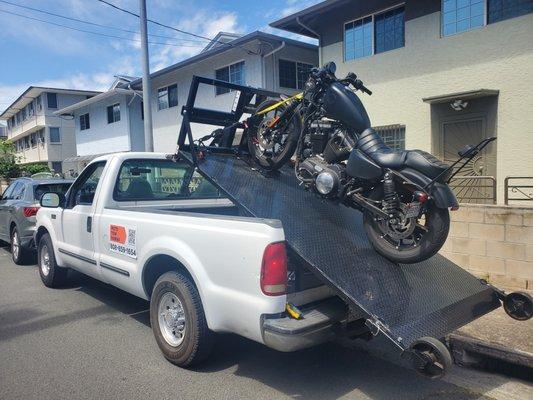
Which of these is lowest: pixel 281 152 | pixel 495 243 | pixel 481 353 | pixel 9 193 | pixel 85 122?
pixel 481 353

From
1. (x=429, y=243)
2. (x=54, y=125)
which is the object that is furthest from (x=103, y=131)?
(x=429, y=243)

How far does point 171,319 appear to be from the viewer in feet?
12.7

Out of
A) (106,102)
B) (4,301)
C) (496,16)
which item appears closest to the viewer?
(4,301)

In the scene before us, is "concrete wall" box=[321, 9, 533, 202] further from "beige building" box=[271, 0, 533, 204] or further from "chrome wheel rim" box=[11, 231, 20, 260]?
"chrome wheel rim" box=[11, 231, 20, 260]

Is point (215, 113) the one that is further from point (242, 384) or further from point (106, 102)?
point (106, 102)

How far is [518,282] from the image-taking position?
5.91 metres

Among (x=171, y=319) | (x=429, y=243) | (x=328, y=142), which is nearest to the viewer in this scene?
(x=429, y=243)

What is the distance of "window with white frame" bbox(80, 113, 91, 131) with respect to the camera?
28141 mm

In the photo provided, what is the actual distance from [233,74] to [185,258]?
1415cm

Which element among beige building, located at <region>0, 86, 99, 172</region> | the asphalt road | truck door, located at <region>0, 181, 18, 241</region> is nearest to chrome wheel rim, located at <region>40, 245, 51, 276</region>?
the asphalt road

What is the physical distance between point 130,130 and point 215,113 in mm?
19598

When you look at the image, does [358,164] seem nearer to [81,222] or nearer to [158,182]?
[158,182]

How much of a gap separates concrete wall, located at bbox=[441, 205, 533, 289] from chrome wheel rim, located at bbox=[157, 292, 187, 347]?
14.4 feet

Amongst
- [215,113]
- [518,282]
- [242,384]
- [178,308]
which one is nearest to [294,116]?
[215,113]
